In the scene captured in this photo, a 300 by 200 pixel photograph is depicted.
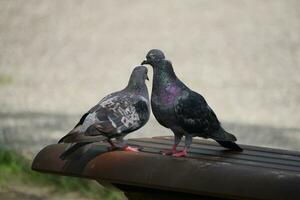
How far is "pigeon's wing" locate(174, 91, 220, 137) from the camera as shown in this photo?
2.63 metres

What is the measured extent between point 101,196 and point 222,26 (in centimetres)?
258

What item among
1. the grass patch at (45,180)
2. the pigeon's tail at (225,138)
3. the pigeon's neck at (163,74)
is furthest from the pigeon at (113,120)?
the grass patch at (45,180)

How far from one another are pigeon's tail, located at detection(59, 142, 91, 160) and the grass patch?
203 cm

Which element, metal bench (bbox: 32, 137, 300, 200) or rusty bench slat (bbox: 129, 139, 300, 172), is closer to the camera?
metal bench (bbox: 32, 137, 300, 200)

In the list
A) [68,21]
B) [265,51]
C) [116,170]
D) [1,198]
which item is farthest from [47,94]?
[116,170]

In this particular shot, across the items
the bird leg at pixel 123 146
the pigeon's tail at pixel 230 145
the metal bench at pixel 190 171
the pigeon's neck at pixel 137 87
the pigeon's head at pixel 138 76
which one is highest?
the pigeon's head at pixel 138 76

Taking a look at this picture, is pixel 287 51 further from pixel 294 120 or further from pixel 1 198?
pixel 1 198

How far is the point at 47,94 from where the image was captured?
6.25m

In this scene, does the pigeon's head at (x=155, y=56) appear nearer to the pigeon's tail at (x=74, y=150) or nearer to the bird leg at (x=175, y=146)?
the bird leg at (x=175, y=146)

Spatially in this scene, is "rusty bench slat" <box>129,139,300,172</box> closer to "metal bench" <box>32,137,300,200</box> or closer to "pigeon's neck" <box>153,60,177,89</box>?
"metal bench" <box>32,137,300,200</box>

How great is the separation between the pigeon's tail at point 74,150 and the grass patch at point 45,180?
6.66ft

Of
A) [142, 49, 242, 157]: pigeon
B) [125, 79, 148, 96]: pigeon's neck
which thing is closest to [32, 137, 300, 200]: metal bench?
[142, 49, 242, 157]: pigeon

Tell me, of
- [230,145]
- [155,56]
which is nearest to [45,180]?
[230,145]

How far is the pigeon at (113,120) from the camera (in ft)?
8.55
